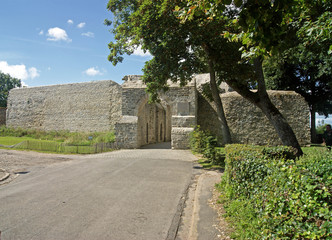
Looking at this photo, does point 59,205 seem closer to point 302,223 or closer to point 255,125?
point 302,223

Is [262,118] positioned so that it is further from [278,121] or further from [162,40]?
[162,40]

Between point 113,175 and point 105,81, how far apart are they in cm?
1657

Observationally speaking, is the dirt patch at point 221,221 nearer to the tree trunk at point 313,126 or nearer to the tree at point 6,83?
the tree trunk at point 313,126

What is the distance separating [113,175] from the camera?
8.29 metres

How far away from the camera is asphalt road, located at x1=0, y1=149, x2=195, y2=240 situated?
13.4 feet

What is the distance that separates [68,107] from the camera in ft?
81.5

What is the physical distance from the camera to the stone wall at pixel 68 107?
2273 centimetres

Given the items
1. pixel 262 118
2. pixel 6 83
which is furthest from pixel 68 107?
pixel 6 83

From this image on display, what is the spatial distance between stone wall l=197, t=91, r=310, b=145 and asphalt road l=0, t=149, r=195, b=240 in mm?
10017

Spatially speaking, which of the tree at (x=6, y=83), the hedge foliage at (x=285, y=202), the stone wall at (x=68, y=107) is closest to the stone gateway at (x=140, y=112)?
the stone wall at (x=68, y=107)

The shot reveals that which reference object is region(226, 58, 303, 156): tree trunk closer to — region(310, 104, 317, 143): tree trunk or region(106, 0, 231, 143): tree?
region(106, 0, 231, 143): tree

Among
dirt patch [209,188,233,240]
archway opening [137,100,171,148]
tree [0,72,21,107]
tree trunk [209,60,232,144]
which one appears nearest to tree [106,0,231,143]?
tree trunk [209,60,232,144]

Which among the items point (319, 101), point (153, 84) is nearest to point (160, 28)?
point (153, 84)

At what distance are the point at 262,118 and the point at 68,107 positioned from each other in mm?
19056
